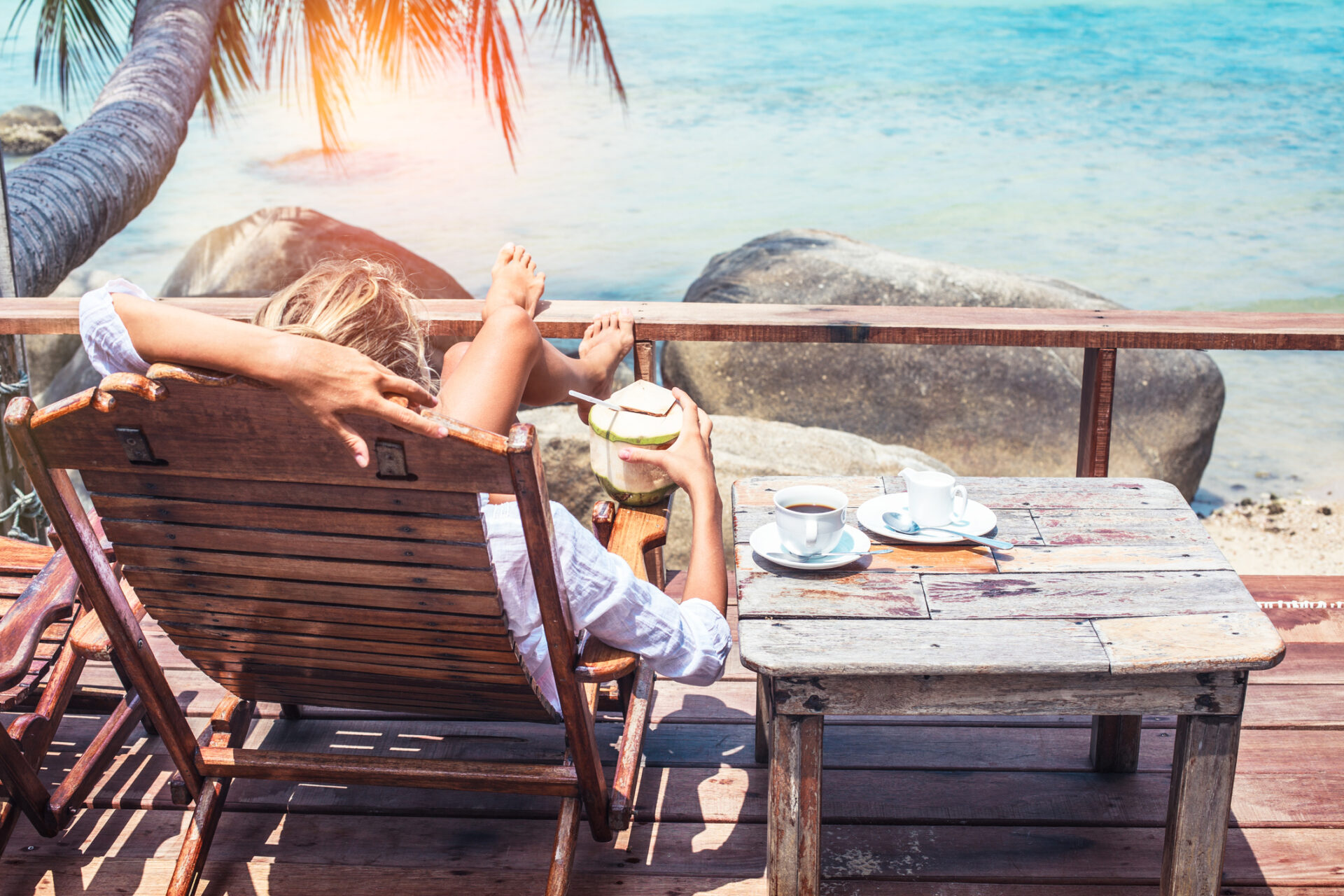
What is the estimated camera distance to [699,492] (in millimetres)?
1855

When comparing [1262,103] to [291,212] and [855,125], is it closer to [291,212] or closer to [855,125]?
[855,125]

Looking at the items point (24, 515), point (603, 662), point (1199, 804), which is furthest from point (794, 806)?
point (24, 515)

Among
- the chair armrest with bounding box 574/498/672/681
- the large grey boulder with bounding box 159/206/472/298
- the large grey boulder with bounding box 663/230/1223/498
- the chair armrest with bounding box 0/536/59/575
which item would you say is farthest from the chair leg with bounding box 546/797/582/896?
the large grey boulder with bounding box 159/206/472/298

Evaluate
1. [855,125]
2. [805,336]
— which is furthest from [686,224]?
[805,336]

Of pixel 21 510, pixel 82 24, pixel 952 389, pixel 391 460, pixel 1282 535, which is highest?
pixel 82 24

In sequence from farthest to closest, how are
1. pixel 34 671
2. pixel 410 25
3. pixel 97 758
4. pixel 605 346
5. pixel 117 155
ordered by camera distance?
pixel 410 25 < pixel 117 155 < pixel 605 346 < pixel 97 758 < pixel 34 671

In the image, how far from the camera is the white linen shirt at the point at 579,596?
1487mm

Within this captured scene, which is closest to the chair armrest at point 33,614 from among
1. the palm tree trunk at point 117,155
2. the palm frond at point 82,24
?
the palm tree trunk at point 117,155

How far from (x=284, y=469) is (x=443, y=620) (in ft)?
1.03

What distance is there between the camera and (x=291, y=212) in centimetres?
767

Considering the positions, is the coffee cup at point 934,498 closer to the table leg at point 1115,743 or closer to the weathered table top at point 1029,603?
the weathered table top at point 1029,603

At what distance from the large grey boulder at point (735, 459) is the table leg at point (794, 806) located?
215 cm

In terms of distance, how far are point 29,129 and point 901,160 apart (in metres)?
18.1

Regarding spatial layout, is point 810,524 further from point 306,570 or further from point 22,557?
point 22,557
